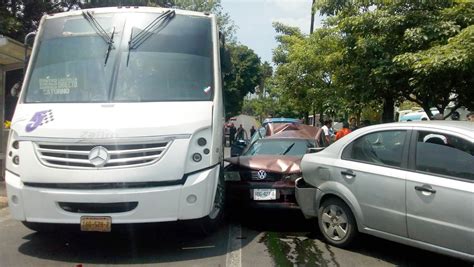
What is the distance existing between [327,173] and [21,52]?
750 cm

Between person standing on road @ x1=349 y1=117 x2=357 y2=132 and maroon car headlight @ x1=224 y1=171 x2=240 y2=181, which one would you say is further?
person standing on road @ x1=349 y1=117 x2=357 y2=132

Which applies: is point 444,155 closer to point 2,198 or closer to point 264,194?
point 264,194

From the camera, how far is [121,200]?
5.26m

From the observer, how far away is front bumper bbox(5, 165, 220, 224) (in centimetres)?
527

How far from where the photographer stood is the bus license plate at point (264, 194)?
6938 mm

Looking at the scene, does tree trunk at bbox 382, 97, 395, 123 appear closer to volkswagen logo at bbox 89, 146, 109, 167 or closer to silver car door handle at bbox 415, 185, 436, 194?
silver car door handle at bbox 415, 185, 436, 194

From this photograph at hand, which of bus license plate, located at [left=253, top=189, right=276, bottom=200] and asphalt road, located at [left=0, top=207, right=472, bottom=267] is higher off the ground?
bus license plate, located at [left=253, top=189, right=276, bottom=200]

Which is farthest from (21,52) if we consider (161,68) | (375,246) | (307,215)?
(375,246)

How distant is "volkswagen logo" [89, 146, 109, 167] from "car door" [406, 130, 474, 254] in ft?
10.3

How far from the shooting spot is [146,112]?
570 cm

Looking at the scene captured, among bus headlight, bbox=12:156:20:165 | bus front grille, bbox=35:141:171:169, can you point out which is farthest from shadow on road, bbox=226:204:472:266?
bus headlight, bbox=12:156:20:165

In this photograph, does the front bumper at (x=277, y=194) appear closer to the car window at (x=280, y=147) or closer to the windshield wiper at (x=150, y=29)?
the car window at (x=280, y=147)

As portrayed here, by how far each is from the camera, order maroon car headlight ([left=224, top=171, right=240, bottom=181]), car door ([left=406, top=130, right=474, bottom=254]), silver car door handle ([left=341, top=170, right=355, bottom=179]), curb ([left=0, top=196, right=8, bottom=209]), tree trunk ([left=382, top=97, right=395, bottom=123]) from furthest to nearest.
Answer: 1. tree trunk ([left=382, top=97, right=395, bottom=123])
2. curb ([left=0, top=196, right=8, bottom=209])
3. maroon car headlight ([left=224, top=171, right=240, bottom=181])
4. silver car door handle ([left=341, top=170, right=355, bottom=179])
5. car door ([left=406, top=130, right=474, bottom=254])

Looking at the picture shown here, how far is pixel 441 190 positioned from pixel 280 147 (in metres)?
4.04
